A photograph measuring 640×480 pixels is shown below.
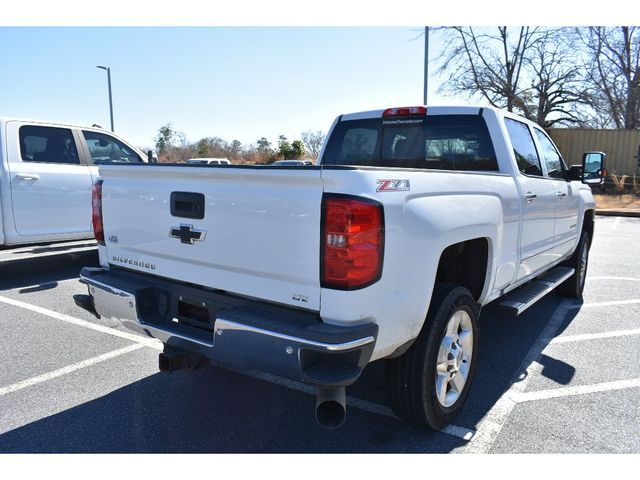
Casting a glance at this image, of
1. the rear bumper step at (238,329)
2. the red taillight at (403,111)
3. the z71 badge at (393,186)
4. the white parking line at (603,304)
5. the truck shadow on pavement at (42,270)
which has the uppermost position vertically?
the red taillight at (403,111)

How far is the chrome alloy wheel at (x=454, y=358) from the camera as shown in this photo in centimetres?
294

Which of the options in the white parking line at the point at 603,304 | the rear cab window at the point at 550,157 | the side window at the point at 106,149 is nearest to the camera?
the rear cab window at the point at 550,157

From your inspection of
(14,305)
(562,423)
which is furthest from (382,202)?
(14,305)

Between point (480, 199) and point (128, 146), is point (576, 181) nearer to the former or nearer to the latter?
point (480, 199)

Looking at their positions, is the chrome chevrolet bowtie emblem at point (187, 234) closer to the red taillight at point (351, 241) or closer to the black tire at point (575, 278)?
the red taillight at point (351, 241)

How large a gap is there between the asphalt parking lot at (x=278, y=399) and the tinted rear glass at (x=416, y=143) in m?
1.68

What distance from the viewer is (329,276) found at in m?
2.29

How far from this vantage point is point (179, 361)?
279cm

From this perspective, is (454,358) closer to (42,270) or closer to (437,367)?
(437,367)

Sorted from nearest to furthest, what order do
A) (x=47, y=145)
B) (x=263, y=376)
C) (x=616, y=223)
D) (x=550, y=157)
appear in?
(x=263, y=376), (x=550, y=157), (x=47, y=145), (x=616, y=223)

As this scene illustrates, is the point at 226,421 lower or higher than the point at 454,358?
lower

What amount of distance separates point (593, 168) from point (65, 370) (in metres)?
5.72

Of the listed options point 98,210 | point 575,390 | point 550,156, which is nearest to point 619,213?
point 550,156

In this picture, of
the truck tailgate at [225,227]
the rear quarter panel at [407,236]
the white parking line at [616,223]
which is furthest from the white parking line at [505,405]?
the white parking line at [616,223]
